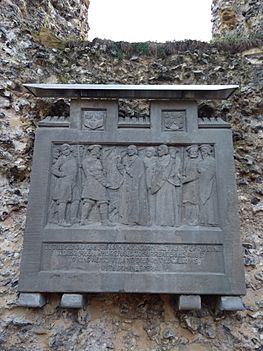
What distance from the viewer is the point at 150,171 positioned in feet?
11.7

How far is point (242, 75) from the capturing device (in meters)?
4.49

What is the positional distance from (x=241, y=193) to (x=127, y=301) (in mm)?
1691

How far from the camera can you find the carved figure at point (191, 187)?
11.2 feet

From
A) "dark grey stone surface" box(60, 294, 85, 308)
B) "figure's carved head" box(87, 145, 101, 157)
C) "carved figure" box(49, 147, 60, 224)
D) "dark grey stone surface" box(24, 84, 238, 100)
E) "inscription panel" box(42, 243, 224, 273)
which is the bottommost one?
"dark grey stone surface" box(60, 294, 85, 308)

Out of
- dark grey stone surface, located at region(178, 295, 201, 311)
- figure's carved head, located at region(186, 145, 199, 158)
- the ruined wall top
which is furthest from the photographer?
the ruined wall top

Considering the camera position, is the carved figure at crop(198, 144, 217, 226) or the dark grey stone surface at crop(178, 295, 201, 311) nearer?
the dark grey stone surface at crop(178, 295, 201, 311)

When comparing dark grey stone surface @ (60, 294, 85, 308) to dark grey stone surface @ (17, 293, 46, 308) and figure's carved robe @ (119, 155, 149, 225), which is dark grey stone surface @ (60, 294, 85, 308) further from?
figure's carved robe @ (119, 155, 149, 225)

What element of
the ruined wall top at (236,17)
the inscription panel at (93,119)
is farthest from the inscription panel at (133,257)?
the ruined wall top at (236,17)

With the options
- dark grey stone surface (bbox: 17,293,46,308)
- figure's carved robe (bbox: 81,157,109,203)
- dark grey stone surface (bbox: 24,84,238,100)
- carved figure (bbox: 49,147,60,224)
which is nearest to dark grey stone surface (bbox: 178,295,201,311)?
figure's carved robe (bbox: 81,157,109,203)

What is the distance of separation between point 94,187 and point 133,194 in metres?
0.39

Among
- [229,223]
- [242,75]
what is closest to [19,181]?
[229,223]

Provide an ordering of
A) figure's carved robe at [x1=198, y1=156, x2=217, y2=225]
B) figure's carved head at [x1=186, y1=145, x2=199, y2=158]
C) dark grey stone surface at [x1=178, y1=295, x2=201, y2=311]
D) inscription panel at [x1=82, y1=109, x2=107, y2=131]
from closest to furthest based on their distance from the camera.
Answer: dark grey stone surface at [x1=178, y1=295, x2=201, y2=311] → figure's carved robe at [x1=198, y1=156, x2=217, y2=225] → figure's carved head at [x1=186, y1=145, x2=199, y2=158] → inscription panel at [x1=82, y1=109, x2=107, y2=131]

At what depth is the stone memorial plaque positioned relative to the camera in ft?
10.5

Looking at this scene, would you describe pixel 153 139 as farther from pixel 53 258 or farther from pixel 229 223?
pixel 53 258
